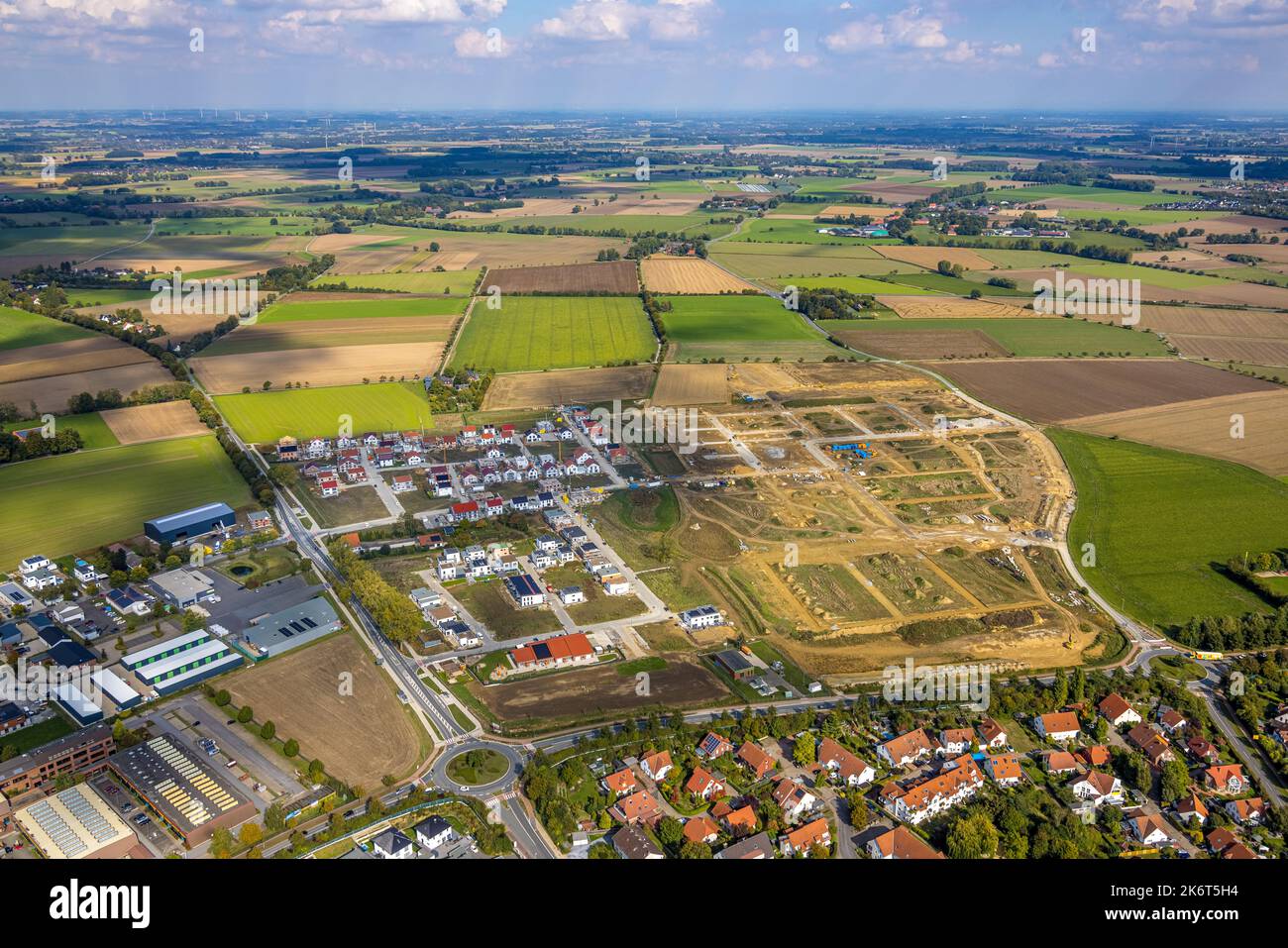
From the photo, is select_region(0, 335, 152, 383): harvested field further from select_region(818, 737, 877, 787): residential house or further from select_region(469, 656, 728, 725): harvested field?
select_region(818, 737, 877, 787): residential house

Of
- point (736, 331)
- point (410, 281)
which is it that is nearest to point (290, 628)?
point (736, 331)

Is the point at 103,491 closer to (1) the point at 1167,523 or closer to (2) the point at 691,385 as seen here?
(2) the point at 691,385

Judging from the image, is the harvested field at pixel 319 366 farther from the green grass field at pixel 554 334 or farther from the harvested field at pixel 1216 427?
the harvested field at pixel 1216 427

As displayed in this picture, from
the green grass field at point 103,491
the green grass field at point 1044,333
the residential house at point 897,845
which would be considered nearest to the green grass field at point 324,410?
the green grass field at point 103,491

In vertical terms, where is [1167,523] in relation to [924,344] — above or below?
below

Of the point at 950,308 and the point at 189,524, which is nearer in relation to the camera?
the point at 189,524

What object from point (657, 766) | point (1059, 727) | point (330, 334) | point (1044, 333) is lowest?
point (657, 766)
